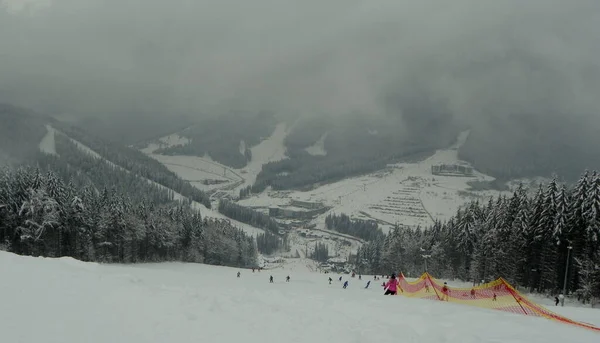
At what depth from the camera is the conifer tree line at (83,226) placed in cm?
6057

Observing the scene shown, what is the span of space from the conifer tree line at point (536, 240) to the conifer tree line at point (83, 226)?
2637 inches

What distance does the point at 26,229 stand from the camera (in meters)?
59.5

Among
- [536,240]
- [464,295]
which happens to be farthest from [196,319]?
[536,240]

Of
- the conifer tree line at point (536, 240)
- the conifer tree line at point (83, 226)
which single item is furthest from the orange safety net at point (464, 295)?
the conifer tree line at point (83, 226)

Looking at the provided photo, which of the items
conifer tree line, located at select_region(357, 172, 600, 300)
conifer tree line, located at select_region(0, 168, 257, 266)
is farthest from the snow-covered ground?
conifer tree line, located at select_region(0, 168, 257, 266)

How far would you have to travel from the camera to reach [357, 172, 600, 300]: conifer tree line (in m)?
47.4

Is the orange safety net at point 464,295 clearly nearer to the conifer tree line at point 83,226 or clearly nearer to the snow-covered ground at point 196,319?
the snow-covered ground at point 196,319

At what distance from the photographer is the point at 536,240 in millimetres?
54656

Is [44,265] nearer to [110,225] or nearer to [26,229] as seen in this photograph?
[26,229]

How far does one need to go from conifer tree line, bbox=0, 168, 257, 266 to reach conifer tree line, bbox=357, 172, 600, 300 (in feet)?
220

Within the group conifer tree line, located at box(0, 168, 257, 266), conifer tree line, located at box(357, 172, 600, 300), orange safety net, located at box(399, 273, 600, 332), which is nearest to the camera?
orange safety net, located at box(399, 273, 600, 332)

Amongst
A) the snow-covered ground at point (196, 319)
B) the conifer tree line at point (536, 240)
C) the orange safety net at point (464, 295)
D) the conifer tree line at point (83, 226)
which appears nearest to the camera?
the snow-covered ground at point (196, 319)

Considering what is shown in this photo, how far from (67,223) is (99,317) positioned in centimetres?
6674

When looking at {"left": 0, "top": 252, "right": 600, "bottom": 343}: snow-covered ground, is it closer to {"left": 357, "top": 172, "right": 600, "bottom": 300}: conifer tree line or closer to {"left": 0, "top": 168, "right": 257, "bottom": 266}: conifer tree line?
{"left": 357, "top": 172, "right": 600, "bottom": 300}: conifer tree line
